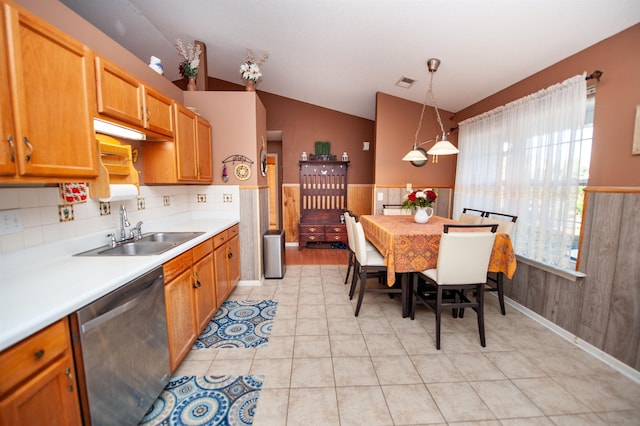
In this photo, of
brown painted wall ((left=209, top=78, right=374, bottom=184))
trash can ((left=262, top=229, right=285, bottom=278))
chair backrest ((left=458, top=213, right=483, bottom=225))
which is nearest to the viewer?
chair backrest ((left=458, top=213, right=483, bottom=225))

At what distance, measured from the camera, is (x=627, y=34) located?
72.4 inches

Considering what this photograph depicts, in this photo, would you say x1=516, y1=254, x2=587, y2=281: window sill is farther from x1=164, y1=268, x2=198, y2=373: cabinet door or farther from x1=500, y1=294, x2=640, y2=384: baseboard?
x1=164, y1=268, x2=198, y2=373: cabinet door

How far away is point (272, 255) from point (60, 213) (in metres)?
2.20

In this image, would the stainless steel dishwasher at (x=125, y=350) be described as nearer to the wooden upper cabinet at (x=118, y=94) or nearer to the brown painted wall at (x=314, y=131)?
the wooden upper cabinet at (x=118, y=94)

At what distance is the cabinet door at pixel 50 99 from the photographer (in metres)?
1.03

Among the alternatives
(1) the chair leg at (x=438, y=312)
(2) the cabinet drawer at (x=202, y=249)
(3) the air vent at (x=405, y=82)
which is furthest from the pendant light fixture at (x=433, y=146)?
(2) the cabinet drawer at (x=202, y=249)

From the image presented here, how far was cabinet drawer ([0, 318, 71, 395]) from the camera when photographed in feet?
2.50

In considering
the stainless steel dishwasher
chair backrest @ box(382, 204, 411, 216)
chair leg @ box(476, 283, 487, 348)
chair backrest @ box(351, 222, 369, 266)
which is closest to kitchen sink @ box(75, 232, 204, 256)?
the stainless steel dishwasher

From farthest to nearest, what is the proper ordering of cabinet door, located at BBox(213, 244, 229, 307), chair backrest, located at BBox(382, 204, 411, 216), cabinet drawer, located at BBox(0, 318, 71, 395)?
1. chair backrest, located at BBox(382, 204, 411, 216)
2. cabinet door, located at BBox(213, 244, 229, 307)
3. cabinet drawer, located at BBox(0, 318, 71, 395)

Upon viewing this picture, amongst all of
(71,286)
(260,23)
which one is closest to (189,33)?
(260,23)

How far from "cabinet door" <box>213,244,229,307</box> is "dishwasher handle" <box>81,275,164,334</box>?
87cm

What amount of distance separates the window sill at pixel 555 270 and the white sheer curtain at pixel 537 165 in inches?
2.0

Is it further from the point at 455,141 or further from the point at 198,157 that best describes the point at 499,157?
the point at 198,157

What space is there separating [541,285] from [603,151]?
4.10 ft
